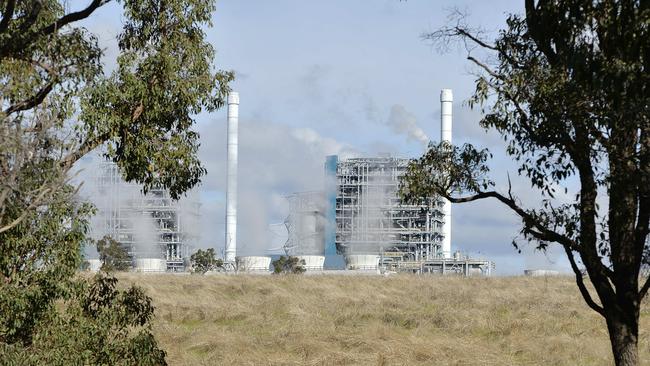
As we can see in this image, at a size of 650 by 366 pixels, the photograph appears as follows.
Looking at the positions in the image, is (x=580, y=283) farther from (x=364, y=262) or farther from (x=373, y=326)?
(x=364, y=262)

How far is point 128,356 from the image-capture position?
615 inches

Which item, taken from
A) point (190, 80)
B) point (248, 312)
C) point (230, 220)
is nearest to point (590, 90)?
point (190, 80)

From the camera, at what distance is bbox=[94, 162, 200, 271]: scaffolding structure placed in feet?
306

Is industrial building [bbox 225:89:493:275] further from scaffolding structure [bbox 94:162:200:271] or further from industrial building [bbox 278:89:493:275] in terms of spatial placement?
scaffolding structure [bbox 94:162:200:271]

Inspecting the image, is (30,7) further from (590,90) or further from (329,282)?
(329,282)

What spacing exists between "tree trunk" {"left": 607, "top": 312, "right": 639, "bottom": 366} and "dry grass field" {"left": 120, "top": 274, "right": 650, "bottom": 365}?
13126 mm

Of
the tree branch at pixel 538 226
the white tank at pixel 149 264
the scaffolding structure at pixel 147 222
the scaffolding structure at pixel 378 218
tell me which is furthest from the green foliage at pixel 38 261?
the white tank at pixel 149 264

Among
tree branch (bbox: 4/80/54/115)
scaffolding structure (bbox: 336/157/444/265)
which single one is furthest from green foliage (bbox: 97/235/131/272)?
tree branch (bbox: 4/80/54/115)

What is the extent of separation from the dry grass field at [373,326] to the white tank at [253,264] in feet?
142

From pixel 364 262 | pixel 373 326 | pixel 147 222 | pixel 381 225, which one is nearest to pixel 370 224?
pixel 381 225

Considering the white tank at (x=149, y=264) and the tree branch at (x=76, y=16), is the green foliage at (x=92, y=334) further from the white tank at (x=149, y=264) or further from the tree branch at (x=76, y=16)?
the white tank at (x=149, y=264)

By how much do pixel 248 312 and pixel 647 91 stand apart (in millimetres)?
29313

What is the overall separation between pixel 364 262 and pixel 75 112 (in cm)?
8030

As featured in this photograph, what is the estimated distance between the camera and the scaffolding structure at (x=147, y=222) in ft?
306
